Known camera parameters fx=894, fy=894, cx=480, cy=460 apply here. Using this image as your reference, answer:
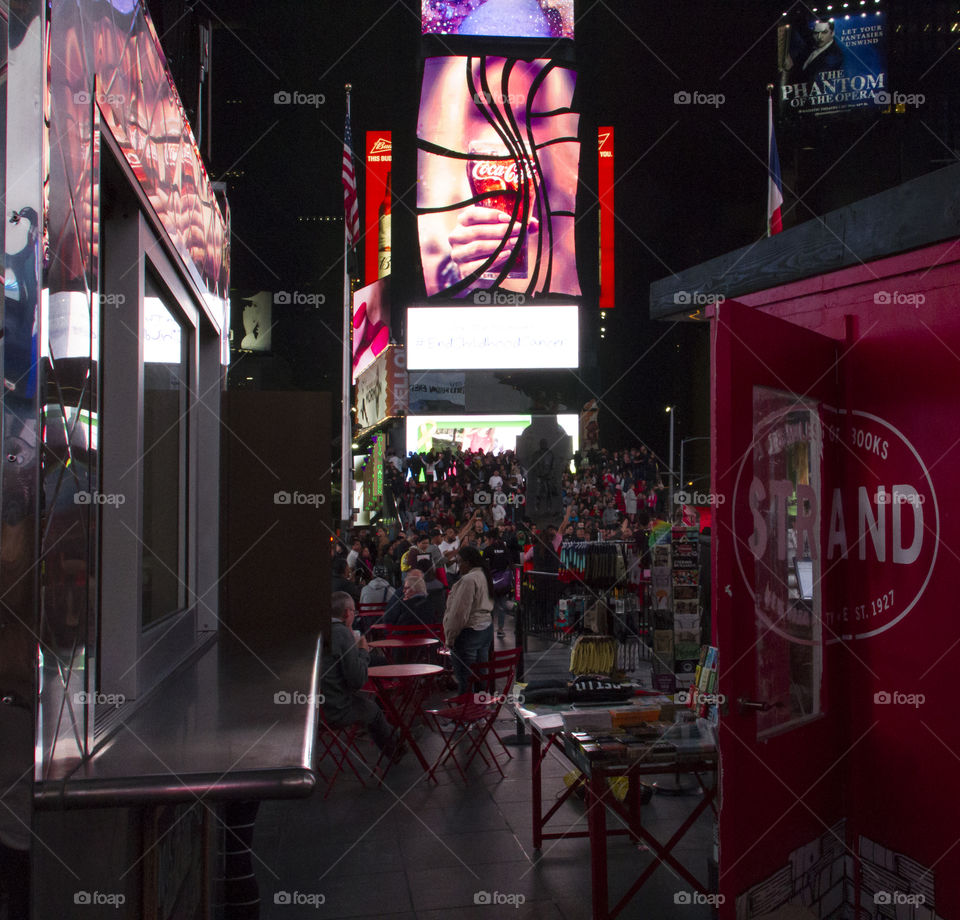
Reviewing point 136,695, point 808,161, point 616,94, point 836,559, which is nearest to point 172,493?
point 136,695

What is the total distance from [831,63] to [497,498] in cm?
1191

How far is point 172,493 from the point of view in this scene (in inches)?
125

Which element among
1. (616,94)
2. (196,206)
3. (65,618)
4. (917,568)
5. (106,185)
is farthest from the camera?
(616,94)

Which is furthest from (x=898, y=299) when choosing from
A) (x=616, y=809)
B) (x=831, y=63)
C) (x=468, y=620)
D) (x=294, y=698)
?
(x=831, y=63)

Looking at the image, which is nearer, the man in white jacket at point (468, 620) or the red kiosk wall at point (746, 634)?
the red kiosk wall at point (746, 634)

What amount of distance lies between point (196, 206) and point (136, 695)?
5.63 ft

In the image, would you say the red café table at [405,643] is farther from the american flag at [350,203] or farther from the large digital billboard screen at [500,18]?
the large digital billboard screen at [500,18]

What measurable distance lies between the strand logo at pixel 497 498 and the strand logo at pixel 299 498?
15.7 m

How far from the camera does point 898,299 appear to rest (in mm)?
3865

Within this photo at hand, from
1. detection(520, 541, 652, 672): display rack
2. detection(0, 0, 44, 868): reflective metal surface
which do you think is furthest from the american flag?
detection(0, 0, 44, 868): reflective metal surface

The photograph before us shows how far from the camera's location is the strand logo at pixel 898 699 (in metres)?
3.79

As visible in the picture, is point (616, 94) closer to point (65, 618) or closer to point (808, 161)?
point (808, 161)

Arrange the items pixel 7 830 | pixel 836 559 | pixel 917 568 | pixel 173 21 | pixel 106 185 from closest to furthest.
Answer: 1. pixel 7 830
2. pixel 106 185
3. pixel 173 21
4. pixel 917 568
5. pixel 836 559

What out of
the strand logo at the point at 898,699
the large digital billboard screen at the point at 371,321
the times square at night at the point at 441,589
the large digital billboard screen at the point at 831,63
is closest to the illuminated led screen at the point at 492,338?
the large digital billboard screen at the point at 371,321
